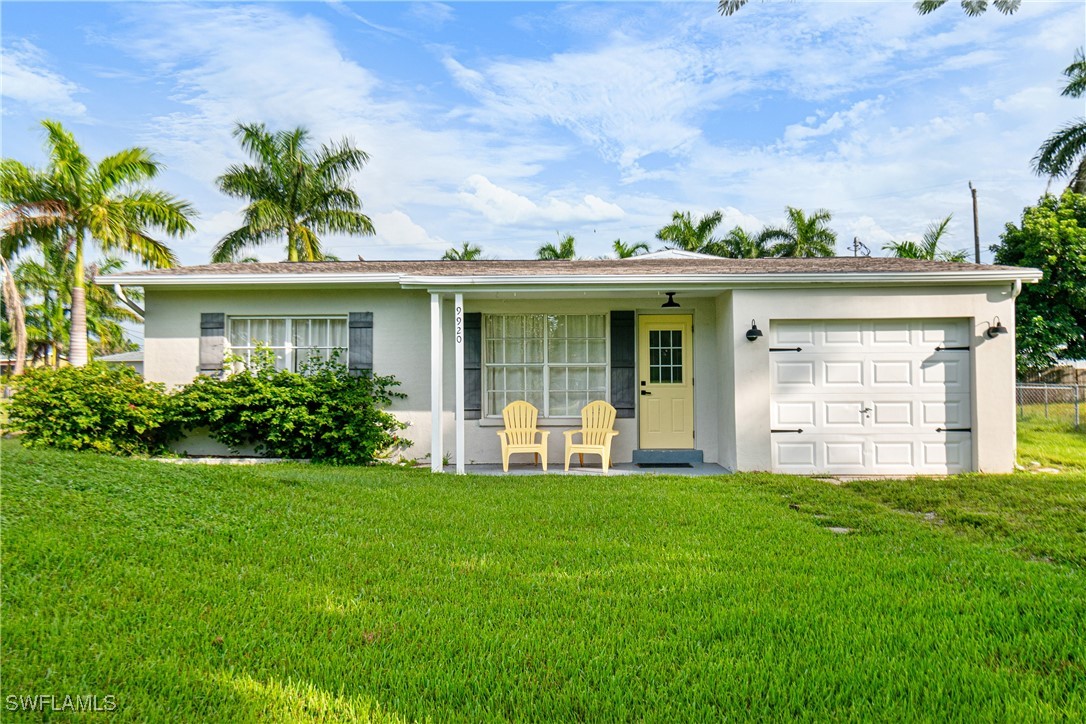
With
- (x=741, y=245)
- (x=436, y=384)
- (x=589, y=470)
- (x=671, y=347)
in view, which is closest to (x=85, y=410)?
(x=436, y=384)

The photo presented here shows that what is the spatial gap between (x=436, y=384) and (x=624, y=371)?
2801 mm

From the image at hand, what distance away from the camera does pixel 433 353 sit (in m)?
8.38

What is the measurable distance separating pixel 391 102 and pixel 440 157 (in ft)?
10.1

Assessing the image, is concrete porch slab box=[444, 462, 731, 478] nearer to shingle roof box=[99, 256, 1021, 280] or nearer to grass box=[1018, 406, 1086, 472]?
shingle roof box=[99, 256, 1021, 280]

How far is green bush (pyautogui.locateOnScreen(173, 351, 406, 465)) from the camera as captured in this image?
28.1 feet

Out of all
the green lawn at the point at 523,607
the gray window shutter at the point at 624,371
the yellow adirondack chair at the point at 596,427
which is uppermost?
the gray window shutter at the point at 624,371

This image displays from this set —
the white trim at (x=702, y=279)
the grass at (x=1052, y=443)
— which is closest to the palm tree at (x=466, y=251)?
the white trim at (x=702, y=279)

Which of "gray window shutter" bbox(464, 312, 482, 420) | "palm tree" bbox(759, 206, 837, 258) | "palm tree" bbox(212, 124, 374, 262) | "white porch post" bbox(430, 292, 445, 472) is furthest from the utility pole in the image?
"white porch post" bbox(430, 292, 445, 472)

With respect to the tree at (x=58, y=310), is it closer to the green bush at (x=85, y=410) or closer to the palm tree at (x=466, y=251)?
the palm tree at (x=466, y=251)

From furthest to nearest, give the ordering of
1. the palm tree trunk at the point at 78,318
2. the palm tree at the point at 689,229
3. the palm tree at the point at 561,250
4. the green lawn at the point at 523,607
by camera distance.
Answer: the palm tree at the point at 561,250
the palm tree at the point at 689,229
the palm tree trunk at the point at 78,318
the green lawn at the point at 523,607

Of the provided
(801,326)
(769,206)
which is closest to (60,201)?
(801,326)

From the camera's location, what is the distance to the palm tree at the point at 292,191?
1977 centimetres

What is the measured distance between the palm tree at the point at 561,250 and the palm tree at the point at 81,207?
13.6 metres

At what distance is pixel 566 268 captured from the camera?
9.91m
